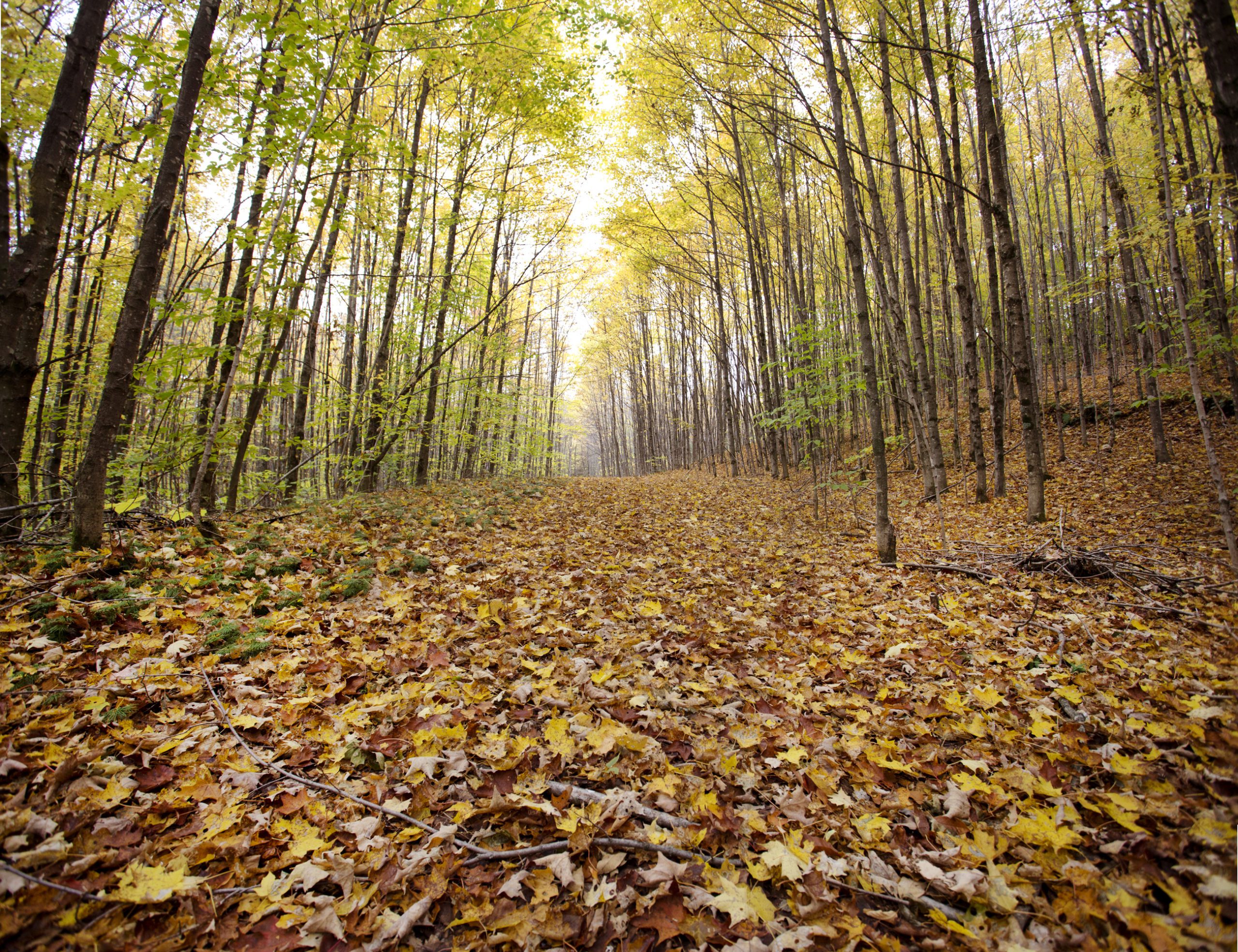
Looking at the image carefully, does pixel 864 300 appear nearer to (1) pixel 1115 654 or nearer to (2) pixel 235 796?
(1) pixel 1115 654

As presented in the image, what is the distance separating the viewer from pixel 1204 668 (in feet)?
8.70

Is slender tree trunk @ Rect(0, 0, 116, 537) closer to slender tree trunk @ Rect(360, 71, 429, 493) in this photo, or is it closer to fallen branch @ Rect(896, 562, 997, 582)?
slender tree trunk @ Rect(360, 71, 429, 493)

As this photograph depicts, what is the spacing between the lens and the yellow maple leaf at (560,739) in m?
2.35

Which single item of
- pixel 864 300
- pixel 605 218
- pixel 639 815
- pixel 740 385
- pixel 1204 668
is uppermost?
pixel 605 218

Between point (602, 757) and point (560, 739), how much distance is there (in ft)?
0.73

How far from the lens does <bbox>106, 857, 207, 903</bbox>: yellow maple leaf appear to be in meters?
1.44

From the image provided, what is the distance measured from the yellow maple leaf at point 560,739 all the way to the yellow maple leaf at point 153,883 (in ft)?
4.30

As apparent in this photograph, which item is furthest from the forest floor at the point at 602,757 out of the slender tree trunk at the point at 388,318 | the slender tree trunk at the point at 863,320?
the slender tree trunk at the point at 388,318

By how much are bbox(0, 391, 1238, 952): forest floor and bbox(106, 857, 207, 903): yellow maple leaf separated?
0.04ft

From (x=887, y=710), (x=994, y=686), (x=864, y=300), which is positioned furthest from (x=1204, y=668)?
(x=864, y=300)

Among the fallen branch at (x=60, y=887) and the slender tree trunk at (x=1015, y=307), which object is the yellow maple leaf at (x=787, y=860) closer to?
the fallen branch at (x=60, y=887)

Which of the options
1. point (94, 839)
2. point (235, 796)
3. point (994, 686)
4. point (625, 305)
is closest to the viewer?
point (94, 839)

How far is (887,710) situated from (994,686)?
29.4 inches

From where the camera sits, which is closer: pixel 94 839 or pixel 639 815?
pixel 94 839
